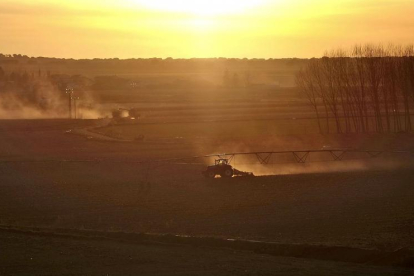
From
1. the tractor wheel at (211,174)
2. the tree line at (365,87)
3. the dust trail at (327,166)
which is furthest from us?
the tree line at (365,87)

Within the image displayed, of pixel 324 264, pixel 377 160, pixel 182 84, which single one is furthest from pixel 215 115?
pixel 182 84

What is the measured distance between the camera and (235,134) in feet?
184

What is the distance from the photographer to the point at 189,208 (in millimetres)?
26141

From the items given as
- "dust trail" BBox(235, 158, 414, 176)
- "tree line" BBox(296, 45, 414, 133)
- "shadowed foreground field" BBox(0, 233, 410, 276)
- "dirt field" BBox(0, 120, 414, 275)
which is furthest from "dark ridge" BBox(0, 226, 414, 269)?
"tree line" BBox(296, 45, 414, 133)

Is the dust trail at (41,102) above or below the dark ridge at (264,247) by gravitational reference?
above

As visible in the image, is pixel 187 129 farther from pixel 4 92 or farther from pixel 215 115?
pixel 4 92

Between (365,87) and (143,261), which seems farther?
(365,87)

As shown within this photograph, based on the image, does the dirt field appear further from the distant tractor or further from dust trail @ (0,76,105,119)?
dust trail @ (0,76,105,119)

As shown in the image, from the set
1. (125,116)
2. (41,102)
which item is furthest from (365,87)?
(41,102)

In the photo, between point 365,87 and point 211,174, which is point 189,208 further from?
point 365,87

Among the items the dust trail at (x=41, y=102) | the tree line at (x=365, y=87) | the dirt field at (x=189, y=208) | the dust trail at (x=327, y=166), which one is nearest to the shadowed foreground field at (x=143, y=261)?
the dirt field at (x=189, y=208)

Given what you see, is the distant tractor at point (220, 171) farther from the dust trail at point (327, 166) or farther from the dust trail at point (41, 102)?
the dust trail at point (41, 102)

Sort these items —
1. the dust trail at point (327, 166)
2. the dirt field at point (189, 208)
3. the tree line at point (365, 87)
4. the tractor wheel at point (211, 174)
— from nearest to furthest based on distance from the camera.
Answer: the dirt field at point (189, 208), the tractor wheel at point (211, 174), the dust trail at point (327, 166), the tree line at point (365, 87)

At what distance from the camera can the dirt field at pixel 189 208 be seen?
18.2 meters
